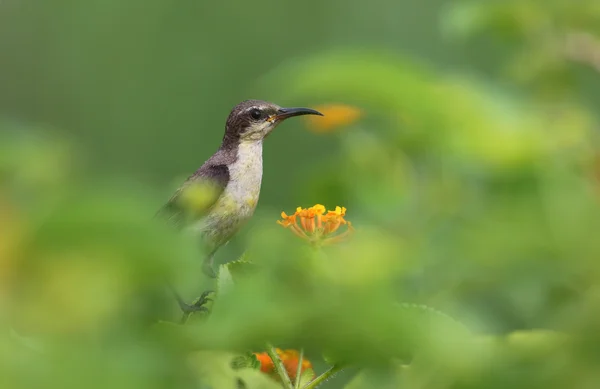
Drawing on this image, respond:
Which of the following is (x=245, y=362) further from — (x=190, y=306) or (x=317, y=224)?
(x=317, y=224)

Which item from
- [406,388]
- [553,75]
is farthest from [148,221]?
[553,75]

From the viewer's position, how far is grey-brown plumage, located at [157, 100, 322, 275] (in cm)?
399

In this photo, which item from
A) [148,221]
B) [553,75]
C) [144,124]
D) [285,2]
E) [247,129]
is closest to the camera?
[148,221]

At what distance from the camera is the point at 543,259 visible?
1.13 metres

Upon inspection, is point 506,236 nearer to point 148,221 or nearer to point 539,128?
point 539,128

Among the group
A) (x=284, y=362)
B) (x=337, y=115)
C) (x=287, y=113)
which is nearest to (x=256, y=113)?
(x=287, y=113)

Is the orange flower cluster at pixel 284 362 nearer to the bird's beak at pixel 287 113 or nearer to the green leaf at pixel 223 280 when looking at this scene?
the green leaf at pixel 223 280

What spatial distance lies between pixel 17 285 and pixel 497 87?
988 mm

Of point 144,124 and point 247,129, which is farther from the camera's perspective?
point 144,124

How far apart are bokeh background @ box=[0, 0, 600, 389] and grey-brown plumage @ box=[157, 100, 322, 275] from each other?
4.28 ft

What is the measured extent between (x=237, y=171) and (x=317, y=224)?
2.87m

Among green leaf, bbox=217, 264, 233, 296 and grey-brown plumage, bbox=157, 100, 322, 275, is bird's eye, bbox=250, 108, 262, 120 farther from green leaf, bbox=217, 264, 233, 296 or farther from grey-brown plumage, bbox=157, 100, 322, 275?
green leaf, bbox=217, 264, 233, 296

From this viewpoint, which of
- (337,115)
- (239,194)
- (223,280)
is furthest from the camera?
(239,194)

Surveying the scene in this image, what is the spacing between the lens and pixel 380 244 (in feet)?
3.75
